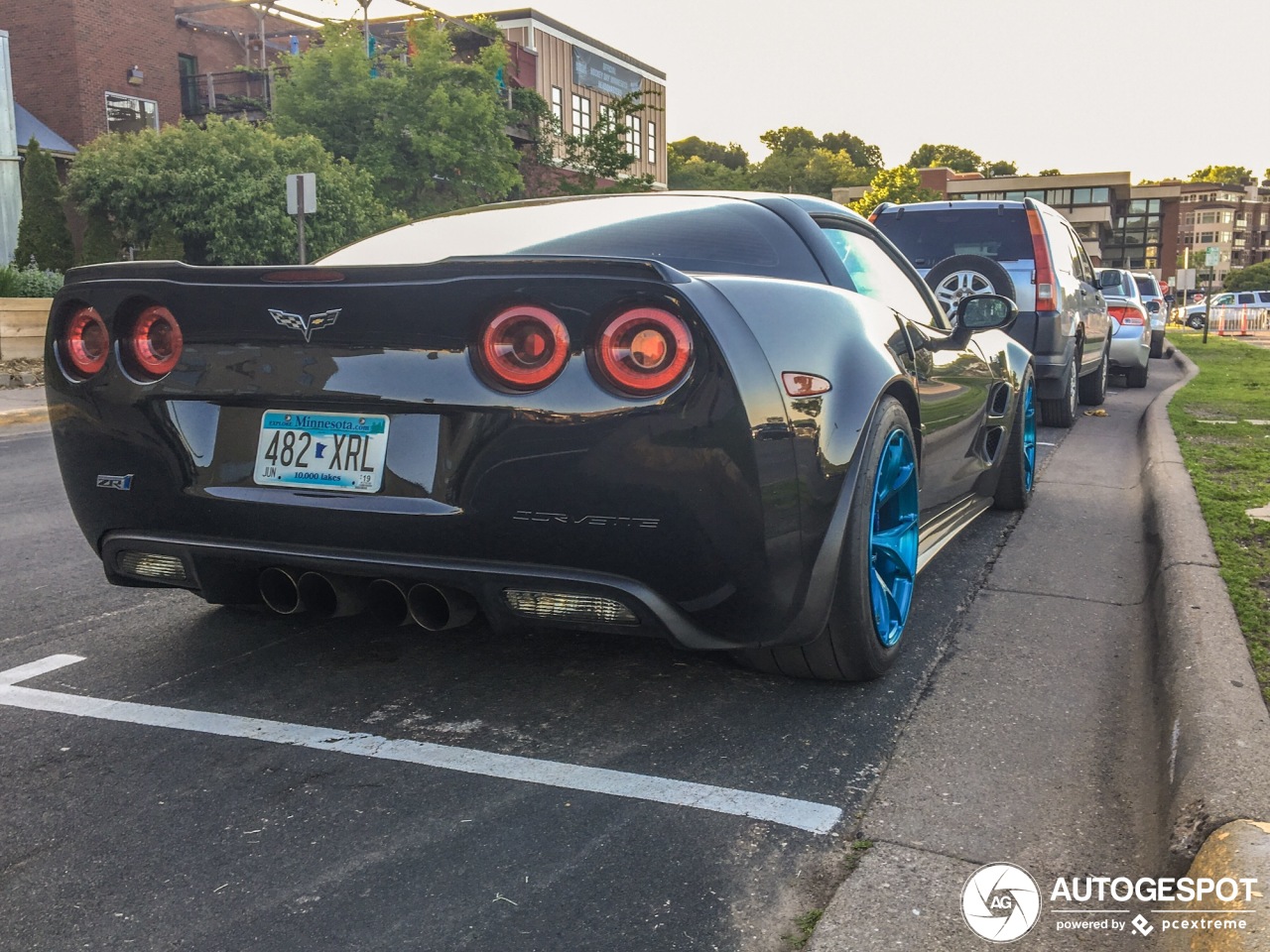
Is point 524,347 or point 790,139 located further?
point 790,139

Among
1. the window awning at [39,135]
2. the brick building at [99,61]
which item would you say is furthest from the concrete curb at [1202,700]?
the brick building at [99,61]

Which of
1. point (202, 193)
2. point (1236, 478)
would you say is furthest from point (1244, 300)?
point (1236, 478)

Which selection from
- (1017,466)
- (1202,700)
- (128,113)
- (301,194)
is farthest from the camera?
(128,113)

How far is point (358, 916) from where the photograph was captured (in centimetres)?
214

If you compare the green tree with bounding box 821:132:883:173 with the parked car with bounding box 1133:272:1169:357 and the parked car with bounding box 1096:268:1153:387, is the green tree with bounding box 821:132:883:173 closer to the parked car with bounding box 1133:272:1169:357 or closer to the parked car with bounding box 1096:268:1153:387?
the parked car with bounding box 1133:272:1169:357

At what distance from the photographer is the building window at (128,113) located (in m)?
29.9

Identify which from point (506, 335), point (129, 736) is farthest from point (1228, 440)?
point (129, 736)

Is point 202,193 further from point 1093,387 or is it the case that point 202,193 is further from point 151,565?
point 151,565

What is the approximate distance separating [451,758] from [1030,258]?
7.33 metres

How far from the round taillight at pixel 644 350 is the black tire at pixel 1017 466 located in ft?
10.5

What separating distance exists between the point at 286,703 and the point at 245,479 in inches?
25.8

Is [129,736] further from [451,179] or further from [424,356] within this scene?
[451,179]

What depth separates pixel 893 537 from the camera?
347 cm

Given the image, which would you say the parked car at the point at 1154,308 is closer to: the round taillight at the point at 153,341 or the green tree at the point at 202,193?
the green tree at the point at 202,193
